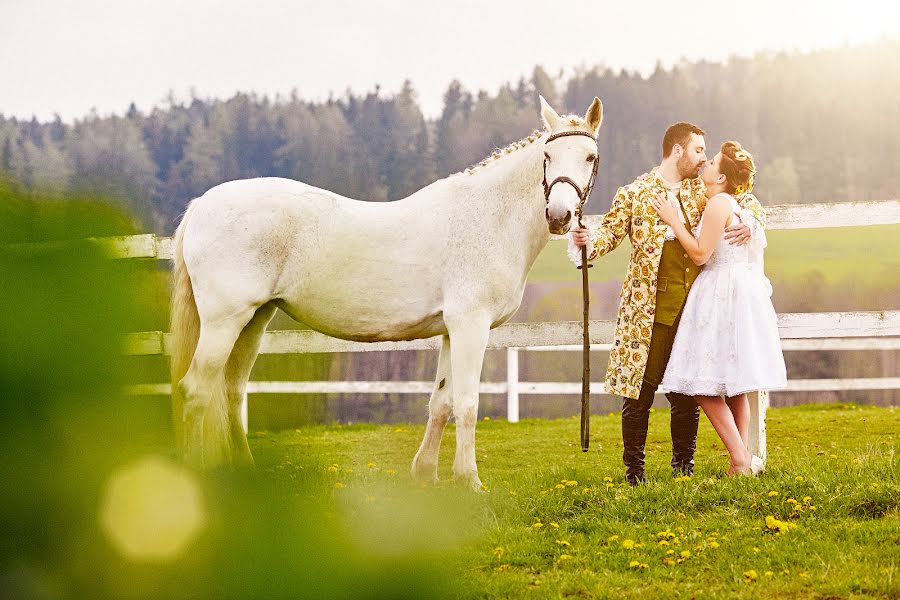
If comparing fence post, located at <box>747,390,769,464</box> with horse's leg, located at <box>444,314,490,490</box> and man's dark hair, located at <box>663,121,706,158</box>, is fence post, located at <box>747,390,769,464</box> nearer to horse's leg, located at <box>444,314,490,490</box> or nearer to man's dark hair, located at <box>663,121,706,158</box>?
man's dark hair, located at <box>663,121,706,158</box>

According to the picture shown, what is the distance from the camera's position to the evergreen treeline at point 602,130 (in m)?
49.6

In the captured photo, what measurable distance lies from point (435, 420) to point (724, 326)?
1.76 meters

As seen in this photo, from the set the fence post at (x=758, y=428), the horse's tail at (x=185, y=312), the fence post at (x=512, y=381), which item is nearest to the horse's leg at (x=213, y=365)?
the horse's tail at (x=185, y=312)

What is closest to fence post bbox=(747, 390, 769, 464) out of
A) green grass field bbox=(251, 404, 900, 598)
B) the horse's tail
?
green grass field bbox=(251, 404, 900, 598)

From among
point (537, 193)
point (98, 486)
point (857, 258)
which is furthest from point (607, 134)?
point (98, 486)

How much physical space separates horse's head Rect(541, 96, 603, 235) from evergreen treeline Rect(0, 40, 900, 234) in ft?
140

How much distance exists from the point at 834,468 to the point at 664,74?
5551 centimetres

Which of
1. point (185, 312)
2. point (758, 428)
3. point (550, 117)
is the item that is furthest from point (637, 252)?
point (185, 312)

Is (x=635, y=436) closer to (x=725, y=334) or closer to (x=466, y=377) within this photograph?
(x=725, y=334)

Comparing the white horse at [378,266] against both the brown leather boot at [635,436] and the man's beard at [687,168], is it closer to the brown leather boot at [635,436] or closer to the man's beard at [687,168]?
the man's beard at [687,168]

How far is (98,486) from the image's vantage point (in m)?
0.62

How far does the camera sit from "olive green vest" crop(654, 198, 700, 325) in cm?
486

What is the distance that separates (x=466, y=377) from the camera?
4.89 m

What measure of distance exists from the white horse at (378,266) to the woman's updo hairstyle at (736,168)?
0.78 meters
